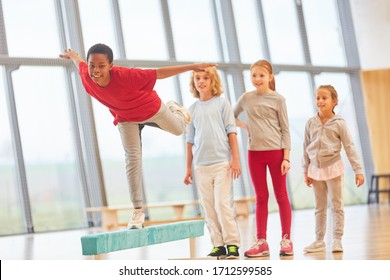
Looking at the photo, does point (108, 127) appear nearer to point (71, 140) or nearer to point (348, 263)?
point (71, 140)

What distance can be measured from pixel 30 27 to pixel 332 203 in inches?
144

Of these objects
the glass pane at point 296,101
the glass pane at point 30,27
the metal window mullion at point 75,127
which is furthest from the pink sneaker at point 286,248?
the glass pane at point 296,101

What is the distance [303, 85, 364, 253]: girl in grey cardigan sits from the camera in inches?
163

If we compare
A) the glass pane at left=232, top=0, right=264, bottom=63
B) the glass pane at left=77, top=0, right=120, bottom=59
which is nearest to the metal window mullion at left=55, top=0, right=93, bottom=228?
the glass pane at left=77, top=0, right=120, bottom=59

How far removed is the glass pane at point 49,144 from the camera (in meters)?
8.31

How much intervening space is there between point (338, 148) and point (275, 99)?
44 centimetres

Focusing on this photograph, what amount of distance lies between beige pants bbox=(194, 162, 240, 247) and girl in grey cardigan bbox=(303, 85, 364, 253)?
0.50 metres

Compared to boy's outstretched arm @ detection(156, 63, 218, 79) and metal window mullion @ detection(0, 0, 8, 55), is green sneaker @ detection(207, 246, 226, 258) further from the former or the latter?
metal window mullion @ detection(0, 0, 8, 55)

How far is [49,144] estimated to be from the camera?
8516 mm

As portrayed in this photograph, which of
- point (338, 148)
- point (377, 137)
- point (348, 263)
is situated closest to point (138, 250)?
point (338, 148)

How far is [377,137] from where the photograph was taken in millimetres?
9875

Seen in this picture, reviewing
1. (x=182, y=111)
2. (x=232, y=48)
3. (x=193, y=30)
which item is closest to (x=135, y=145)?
(x=182, y=111)

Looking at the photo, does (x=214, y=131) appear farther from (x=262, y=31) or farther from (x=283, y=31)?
(x=283, y=31)

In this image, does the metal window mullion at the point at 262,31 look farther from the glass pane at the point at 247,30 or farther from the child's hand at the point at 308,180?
the child's hand at the point at 308,180
